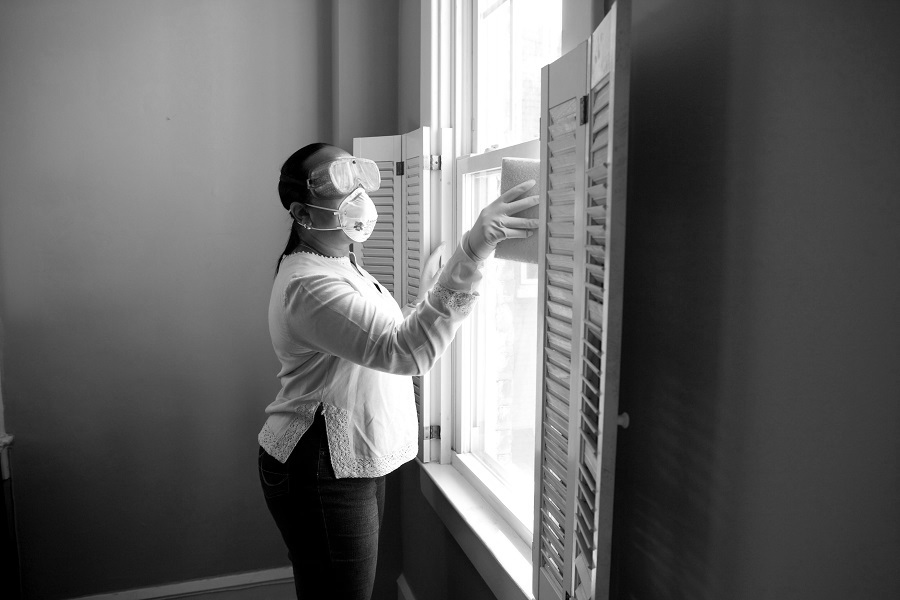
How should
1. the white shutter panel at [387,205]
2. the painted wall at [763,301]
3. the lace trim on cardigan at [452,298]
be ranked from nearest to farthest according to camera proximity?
the painted wall at [763,301]
the lace trim on cardigan at [452,298]
the white shutter panel at [387,205]

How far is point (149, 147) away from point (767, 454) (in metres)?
2.33

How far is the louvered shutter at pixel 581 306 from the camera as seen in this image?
83 cm

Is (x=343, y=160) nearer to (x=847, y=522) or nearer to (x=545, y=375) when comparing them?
(x=545, y=375)

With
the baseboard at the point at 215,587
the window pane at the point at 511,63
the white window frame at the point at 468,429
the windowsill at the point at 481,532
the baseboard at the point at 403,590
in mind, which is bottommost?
the baseboard at the point at 215,587

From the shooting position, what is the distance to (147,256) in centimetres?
256

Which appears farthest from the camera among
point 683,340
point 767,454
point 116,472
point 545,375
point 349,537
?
point 116,472

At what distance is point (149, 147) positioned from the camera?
8.25ft

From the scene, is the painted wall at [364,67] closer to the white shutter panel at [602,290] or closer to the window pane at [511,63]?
the window pane at [511,63]

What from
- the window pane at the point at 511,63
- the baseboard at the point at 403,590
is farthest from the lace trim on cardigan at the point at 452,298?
the baseboard at the point at 403,590

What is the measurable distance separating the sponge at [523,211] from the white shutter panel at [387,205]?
3.19 ft

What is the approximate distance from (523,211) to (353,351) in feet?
1.44

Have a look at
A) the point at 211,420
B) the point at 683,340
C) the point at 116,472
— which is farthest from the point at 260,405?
the point at 683,340

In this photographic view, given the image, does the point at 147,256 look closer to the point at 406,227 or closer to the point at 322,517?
the point at 406,227

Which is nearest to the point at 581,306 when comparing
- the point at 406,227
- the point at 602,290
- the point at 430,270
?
the point at 602,290
